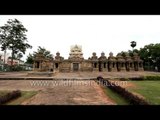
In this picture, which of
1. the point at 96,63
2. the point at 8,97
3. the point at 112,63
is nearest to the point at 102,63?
the point at 96,63

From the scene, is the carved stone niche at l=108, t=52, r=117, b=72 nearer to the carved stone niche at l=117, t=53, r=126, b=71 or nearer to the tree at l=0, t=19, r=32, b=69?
the carved stone niche at l=117, t=53, r=126, b=71

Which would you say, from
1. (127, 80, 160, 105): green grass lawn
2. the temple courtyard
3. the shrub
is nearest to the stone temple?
the temple courtyard

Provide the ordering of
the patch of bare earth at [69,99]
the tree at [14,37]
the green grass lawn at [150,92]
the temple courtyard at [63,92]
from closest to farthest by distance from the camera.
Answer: the patch of bare earth at [69,99], the temple courtyard at [63,92], the green grass lawn at [150,92], the tree at [14,37]

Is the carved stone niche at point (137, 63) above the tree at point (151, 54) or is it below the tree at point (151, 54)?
below

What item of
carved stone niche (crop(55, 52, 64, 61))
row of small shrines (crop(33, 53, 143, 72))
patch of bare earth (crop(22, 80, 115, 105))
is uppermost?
carved stone niche (crop(55, 52, 64, 61))

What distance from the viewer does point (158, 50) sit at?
55.2 meters

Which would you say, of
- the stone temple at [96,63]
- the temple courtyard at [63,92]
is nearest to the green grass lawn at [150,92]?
the temple courtyard at [63,92]

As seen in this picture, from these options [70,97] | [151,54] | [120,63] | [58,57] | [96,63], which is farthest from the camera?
[151,54]

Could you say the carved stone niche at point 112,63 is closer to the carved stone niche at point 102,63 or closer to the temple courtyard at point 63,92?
the carved stone niche at point 102,63

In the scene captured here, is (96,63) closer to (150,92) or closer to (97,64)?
(97,64)

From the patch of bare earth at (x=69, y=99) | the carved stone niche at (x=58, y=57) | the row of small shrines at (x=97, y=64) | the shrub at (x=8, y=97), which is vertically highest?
the carved stone niche at (x=58, y=57)

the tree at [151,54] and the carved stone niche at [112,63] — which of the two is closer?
the carved stone niche at [112,63]

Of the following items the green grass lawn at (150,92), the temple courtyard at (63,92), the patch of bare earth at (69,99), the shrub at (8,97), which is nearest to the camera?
the shrub at (8,97)

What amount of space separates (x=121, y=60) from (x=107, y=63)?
346 cm
